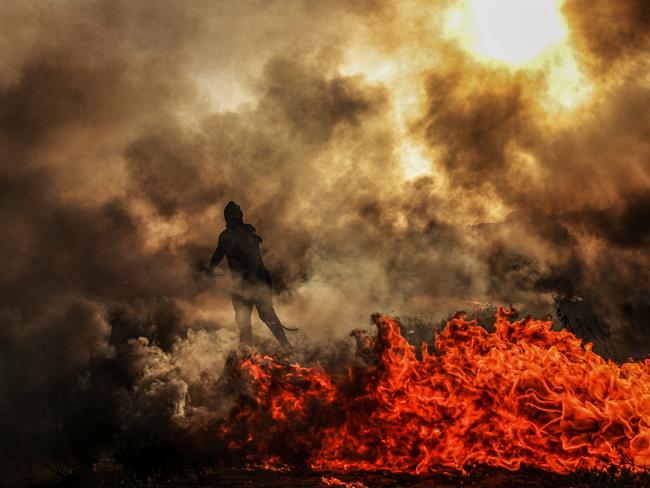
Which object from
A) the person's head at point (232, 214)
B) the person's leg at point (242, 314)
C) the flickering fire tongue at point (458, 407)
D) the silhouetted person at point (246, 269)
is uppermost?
the person's head at point (232, 214)

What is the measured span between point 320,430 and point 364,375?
162 cm

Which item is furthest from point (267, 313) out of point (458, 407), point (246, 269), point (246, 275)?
point (458, 407)

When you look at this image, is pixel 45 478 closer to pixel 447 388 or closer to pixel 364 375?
pixel 364 375

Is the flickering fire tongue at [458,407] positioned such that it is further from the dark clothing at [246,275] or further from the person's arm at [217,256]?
the person's arm at [217,256]

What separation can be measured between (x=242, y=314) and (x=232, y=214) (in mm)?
3997

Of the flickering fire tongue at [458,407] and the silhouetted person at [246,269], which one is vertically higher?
the silhouetted person at [246,269]

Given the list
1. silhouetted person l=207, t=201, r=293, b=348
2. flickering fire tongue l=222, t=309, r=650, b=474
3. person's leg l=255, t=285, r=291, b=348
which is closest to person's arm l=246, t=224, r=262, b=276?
silhouetted person l=207, t=201, r=293, b=348

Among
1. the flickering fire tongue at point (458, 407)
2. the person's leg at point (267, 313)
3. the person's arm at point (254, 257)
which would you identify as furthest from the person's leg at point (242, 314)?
the flickering fire tongue at point (458, 407)

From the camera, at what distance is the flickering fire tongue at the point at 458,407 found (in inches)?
319

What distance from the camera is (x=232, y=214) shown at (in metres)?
16.9

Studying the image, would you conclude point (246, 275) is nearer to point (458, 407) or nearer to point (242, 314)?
point (242, 314)

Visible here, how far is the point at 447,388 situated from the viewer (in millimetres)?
9133

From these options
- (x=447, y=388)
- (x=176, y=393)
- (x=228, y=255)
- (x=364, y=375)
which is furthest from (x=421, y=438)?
(x=228, y=255)

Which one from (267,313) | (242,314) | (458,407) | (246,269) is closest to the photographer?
(458,407)
